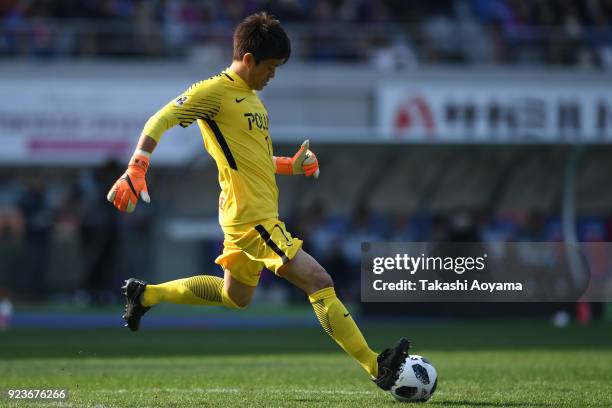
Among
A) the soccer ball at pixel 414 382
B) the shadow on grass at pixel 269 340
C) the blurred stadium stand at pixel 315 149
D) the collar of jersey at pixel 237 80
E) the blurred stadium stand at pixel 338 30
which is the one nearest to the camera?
the soccer ball at pixel 414 382

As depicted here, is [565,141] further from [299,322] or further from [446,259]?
[446,259]

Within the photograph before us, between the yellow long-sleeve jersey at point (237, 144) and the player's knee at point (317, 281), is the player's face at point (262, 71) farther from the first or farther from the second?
the player's knee at point (317, 281)

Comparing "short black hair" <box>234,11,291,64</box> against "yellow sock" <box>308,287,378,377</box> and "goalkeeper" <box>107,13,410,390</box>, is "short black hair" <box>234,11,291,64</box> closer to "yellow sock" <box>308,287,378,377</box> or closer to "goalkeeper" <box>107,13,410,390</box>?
"goalkeeper" <box>107,13,410,390</box>

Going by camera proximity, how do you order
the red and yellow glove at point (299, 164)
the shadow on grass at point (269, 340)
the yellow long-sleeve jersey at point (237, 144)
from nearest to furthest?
→ the yellow long-sleeve jersey at point (237, 144)
the red and yellow glove at point (299, 164)
the shadow on grass at point (269, 340)

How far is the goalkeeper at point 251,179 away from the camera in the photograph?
6.90 metres

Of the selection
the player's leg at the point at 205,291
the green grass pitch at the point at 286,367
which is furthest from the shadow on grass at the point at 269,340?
the player's leg at the point at 205,291

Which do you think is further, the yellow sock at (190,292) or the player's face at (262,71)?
the yellow sock at (190,292)

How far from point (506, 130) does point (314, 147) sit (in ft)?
15.3

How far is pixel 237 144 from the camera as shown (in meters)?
7.12

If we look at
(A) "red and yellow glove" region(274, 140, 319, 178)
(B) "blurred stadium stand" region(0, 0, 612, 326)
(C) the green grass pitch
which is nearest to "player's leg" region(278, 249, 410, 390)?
(C) the green grass pitch

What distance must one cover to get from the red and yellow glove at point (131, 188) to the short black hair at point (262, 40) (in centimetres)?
94

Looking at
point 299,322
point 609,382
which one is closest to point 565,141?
point 299,322

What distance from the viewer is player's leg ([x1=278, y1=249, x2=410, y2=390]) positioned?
690 cm

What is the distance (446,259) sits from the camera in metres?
12.4
